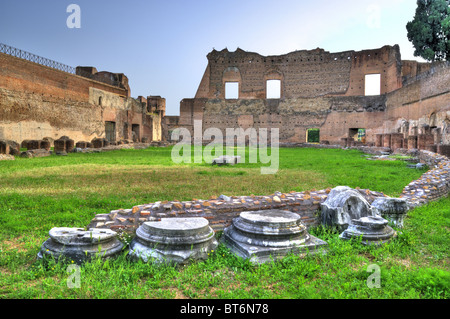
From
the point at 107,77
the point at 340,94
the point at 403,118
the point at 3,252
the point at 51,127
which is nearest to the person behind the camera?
the point at 3,252

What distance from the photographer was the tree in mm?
23391

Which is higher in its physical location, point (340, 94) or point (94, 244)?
point (340, 94)

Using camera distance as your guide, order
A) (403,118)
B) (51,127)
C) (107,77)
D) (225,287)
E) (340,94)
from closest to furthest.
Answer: (225,287) → (51,127) → (403,118) → (107,77) → (340,94)

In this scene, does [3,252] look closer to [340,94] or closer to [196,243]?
[196,243]

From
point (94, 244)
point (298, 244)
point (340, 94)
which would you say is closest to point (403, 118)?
point (340, 94)

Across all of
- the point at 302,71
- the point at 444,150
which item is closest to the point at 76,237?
the point at 444,150

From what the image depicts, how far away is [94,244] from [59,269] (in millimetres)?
320

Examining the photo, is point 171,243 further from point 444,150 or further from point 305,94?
point 305,94

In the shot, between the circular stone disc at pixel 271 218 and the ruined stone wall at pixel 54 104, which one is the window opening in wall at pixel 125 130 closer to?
the ruined stone wall at pixel 54 104

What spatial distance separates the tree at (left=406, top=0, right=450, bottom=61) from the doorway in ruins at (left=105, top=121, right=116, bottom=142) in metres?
26.3

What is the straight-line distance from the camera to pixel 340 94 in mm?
28969

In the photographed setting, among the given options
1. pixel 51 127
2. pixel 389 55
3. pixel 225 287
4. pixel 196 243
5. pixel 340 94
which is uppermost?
pixel 389 55

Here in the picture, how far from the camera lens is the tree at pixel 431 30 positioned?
23391 mm

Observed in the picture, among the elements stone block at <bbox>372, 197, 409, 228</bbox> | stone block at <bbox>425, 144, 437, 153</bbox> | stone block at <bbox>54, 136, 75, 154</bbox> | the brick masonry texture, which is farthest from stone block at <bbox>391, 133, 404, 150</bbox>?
stone block at <bbox>54, 136, 75, 154</bbox>
